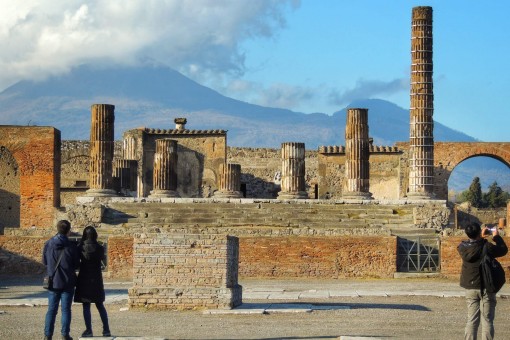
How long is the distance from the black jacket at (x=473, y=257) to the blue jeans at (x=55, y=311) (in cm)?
432

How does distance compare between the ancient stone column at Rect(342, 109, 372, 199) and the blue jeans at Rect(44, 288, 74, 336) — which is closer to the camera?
the blue jeans at Rect(44, 288, 74, 336)

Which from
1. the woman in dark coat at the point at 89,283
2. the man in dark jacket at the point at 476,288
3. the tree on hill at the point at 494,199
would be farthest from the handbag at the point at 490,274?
the tree on hill at the point at 494,199

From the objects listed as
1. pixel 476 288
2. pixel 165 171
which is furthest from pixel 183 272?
pixel 165 171

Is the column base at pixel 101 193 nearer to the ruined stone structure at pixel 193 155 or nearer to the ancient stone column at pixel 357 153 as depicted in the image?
the ancient stone column at pixel 357 153

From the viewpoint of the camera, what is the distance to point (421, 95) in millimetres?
32844

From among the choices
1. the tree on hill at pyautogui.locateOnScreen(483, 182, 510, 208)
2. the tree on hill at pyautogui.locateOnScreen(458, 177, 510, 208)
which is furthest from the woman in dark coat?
the tree on hill at pyautogui.locateOnScreen(458, 177, 510, 208)

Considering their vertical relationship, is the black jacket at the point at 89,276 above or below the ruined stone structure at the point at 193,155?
below

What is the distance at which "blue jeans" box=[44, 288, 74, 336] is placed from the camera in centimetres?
1264

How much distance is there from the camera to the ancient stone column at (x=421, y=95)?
32688 mm

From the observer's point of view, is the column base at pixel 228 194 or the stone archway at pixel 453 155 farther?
the stone archway at pixel 453 155

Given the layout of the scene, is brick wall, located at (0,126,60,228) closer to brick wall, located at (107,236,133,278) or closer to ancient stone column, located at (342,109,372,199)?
ancient stone column, located at (342,109,372,199)

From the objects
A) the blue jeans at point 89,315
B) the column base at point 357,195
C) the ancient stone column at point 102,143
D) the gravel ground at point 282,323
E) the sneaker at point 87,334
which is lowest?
the gravel ground at point 282,323

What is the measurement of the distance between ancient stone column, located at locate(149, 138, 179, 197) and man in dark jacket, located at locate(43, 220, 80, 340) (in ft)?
66.0

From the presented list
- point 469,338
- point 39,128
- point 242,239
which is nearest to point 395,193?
point 39,128
